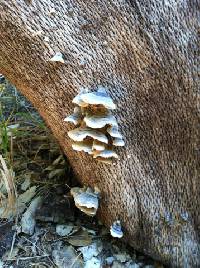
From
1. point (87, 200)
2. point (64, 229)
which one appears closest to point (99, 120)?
point (87, 200)

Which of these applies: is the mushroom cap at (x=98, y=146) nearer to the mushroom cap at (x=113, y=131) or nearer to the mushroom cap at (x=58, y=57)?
the mushroom cap at (x=113, y=131)

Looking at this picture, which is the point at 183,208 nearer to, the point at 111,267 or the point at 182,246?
the point at 182,246

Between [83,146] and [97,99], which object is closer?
[97,99]

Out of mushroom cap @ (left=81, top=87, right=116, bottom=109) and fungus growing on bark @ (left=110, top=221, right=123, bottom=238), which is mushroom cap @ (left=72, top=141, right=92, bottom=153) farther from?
fungus growing on bark @ (left=110, top=221, right=123, bottom=238)

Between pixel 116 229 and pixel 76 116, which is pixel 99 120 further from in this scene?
Answer: pixel 116 229

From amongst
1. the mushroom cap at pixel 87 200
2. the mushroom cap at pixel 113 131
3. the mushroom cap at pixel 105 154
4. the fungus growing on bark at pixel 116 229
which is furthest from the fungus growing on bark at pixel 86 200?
the mushroom cap at pixel 113 131
